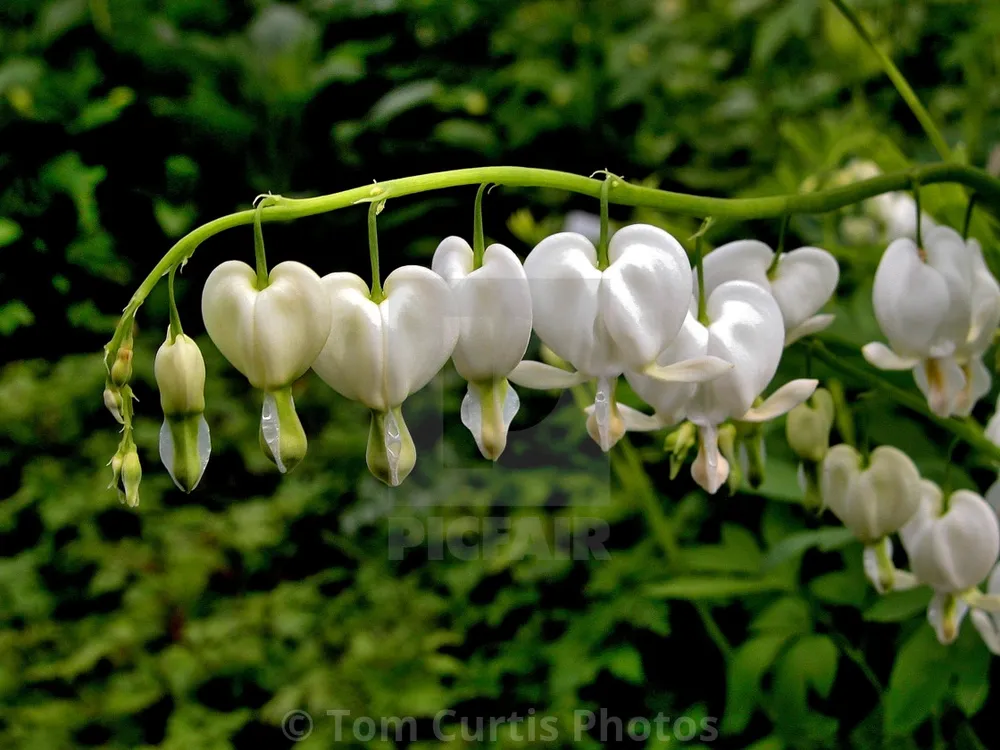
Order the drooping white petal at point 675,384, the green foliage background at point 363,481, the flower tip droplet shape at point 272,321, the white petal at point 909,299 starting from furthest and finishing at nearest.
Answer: the green foliage background at point 363,481 → the white petal at point 909,299 → the drooping white petal at point 675,384 → the flower tip droplet shape at point 272,321

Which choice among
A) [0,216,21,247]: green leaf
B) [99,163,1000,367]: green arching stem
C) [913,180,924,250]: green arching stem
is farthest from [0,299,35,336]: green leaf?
[913,180,924,250]: green arching stem

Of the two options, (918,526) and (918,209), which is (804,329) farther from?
(918,526)

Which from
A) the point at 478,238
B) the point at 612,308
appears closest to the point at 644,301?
the point at 612,308

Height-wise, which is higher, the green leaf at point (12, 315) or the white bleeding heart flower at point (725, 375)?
the green leaf at point (12, 315)

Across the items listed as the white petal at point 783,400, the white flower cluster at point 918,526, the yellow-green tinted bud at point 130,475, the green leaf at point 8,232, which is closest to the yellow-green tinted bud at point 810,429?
the white flower cluster at point 918,526

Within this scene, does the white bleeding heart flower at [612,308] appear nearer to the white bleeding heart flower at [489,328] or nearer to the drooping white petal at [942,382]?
the white bleeding heart flower at [489,328]

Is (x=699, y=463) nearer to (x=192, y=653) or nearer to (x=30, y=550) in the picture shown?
(x=192, y=653)
